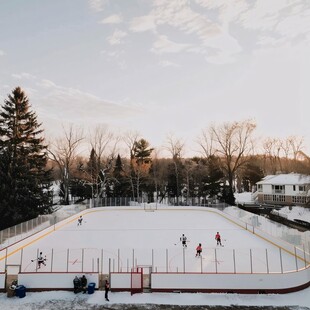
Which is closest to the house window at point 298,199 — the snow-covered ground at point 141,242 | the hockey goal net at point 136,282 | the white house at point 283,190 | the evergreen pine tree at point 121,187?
the white house at point 283,190

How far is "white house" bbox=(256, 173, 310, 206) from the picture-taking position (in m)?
43.8

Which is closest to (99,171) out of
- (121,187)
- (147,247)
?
(121,187)

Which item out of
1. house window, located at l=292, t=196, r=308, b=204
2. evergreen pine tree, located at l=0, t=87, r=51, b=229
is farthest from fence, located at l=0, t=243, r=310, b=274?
house window, located at l=292, t=196, r=308, b=204

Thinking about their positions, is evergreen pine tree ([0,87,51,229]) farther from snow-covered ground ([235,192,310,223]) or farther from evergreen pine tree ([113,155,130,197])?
snow-covered ground ([235,192,310,223])

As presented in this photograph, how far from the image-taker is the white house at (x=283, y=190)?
43.8m

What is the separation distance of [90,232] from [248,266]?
14.4m

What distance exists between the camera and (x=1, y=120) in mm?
35594

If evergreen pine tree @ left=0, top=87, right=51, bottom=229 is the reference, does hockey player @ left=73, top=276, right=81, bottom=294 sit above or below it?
below

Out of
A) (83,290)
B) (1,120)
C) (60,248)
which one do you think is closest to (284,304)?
(83,290)

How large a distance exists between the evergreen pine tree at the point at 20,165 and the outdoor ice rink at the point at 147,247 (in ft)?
19.0

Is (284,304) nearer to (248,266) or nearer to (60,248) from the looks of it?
(248,266)

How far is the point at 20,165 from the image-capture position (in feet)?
113

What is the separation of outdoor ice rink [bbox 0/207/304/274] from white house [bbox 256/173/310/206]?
1572 centimetres

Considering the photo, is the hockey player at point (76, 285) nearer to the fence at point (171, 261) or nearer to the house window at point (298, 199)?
the fence at point (171, 261)
